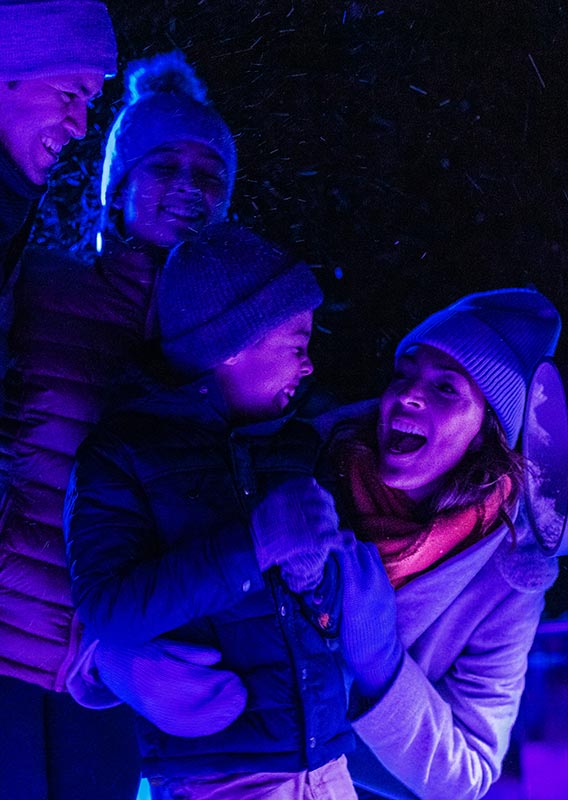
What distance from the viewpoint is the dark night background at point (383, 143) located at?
3.31 m

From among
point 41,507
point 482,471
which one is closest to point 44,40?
point 41,507

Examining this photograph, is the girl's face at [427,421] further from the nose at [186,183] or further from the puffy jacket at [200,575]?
the nose at [186,183]

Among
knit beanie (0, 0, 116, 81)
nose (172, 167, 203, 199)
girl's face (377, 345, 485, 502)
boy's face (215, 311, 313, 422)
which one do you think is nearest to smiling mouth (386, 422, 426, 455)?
girl's face (377, 345, 485, 502)

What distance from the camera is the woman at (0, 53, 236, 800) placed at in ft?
7.06

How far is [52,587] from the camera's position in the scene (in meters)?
2.16

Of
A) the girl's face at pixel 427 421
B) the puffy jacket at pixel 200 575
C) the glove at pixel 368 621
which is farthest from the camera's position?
the girl's face at pixel 427 421

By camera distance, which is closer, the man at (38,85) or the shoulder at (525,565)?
the man at (38,85)

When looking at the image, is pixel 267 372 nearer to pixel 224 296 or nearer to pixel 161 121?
pixel 224 296

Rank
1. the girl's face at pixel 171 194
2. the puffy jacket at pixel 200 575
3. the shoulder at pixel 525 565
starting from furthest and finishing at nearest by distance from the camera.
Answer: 1. the shoulder at pixel 525 565
2. the girl's face at pixel 171 194
3. the puffy jacket at pixel 200 575

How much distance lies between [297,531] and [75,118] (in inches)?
43.7

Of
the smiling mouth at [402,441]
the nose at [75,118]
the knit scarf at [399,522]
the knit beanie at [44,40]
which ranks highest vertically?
the knit beanie at [44,40]

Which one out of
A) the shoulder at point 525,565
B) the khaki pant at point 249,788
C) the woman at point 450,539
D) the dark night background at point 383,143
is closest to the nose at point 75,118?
the woman at point 450,539

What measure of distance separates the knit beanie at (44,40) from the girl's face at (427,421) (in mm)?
1193

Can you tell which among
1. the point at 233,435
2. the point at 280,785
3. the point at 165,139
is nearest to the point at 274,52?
the point at 165,139
